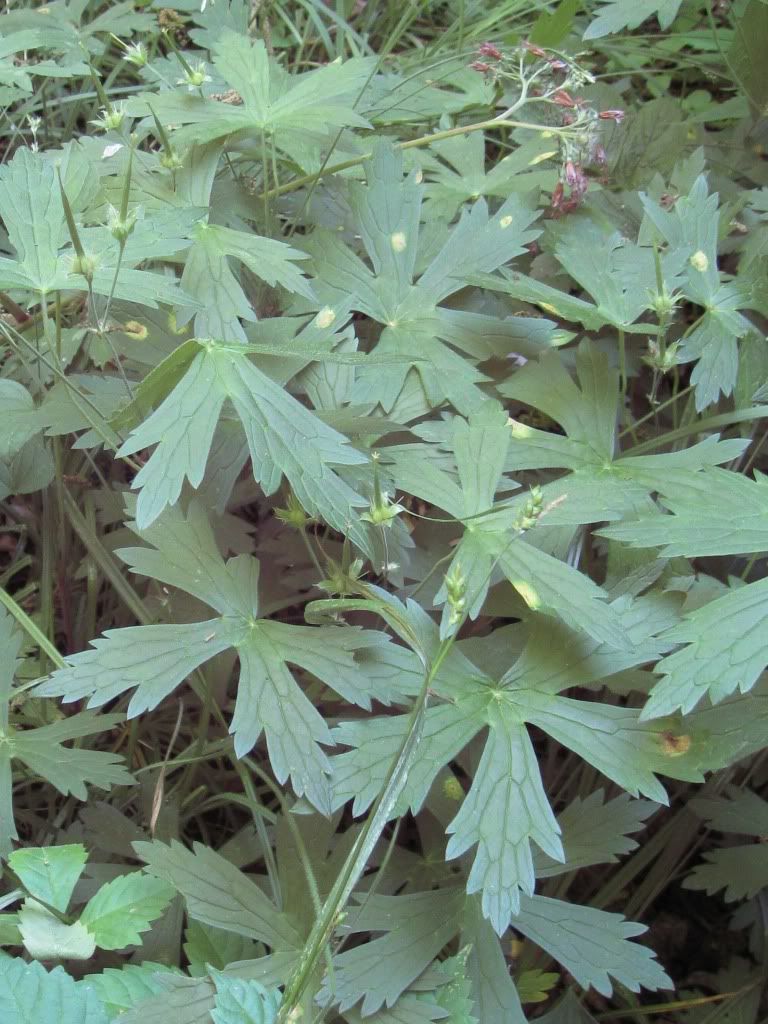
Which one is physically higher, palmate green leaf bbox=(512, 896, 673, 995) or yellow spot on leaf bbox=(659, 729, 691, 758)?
yellow spot on leaf bbox=(659, 729, 691, 758)

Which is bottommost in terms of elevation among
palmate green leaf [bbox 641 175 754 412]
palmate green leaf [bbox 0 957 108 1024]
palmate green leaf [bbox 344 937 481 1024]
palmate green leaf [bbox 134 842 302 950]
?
palmate green leaf [bbox 344 937 481 1024]

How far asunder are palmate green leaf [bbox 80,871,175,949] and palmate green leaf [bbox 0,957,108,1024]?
0.08m

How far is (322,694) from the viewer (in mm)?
1312

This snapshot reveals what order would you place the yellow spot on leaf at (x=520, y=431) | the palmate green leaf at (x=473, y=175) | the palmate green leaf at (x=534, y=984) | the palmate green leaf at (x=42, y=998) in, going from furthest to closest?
1. the palmate green leaf at (x=473, y=175)
2. the yellow spot on leaf at (x=520, y=431)
3. the palmate green leaf at (x=534, y=984)
4. the palmate green leaf at (x=42, y=998)

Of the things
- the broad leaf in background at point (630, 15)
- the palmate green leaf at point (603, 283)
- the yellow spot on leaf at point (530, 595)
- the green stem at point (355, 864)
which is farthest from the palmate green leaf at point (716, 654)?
the broad leaf in background at point (630, 15)

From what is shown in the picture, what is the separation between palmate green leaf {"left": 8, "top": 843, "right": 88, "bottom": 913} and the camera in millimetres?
972

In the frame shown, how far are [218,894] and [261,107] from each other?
116 centimetres

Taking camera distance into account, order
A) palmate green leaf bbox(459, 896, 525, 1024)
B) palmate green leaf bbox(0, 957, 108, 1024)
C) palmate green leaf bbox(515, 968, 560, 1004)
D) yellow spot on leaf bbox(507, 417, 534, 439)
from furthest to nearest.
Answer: yellow spot on leaf bbox(507, 417, 534, 439) < palmate green leaf bbox(515, 968, 560, 1004) < palmate green leaf bbox(459, 896, 525, 1024) < palmate green leaf bbox(0, 957, 108, 1024)

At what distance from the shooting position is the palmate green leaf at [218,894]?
1.05m

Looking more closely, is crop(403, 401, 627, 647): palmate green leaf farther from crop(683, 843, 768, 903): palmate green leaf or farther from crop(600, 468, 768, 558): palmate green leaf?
crop(683, 843, 768, 903): palmate green leaf

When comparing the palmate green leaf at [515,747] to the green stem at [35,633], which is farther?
the green stem at [35,633]

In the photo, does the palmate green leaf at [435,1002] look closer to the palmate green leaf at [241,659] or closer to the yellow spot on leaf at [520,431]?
the palmate green leaf at [241,659]

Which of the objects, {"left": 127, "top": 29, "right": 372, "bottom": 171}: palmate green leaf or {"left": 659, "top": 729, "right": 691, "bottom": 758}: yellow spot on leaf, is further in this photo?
{"left": 127, "top": 29, "right": 372, "bottom": 171}: palmate green leaf

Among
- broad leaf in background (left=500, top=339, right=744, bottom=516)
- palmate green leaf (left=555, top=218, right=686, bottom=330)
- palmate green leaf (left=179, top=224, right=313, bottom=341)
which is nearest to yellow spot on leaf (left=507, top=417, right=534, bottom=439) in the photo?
broad leaf in background (left=500, top=339, right=744, bottom=516)
